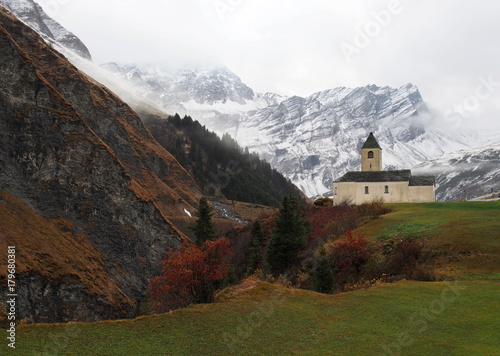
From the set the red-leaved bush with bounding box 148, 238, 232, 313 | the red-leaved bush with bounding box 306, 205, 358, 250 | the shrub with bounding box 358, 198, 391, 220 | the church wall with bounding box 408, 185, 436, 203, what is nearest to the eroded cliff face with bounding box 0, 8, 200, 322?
the red-leaved bush with bounding box 148, 238, 232, 313

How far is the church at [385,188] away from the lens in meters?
66.1

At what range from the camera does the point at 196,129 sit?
175 m

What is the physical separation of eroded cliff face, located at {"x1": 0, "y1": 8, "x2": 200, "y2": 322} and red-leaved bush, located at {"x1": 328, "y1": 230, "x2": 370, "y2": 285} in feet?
69.8

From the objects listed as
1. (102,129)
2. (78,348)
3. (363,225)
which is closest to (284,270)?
(363,225)

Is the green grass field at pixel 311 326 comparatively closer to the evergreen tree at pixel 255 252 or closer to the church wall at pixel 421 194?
the evergreen tree at pixel 255 252

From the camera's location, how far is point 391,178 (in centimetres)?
6800

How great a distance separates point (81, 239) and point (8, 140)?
13.5 meters

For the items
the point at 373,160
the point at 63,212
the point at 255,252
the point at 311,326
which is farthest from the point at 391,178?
the point at 311,326

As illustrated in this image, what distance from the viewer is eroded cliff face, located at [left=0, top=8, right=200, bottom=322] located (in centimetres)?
3534

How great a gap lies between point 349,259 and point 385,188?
37.7m

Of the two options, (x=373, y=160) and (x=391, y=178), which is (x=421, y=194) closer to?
(x=391, y=178)

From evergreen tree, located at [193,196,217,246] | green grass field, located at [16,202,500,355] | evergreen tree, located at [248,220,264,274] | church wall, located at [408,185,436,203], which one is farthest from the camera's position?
church wall, located at [408,185,436,203]

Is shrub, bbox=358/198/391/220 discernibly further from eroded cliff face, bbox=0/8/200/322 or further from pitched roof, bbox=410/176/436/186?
eroded cliff face, bbox=0/8/200/322

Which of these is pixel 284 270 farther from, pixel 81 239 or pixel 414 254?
pixel 81 239
